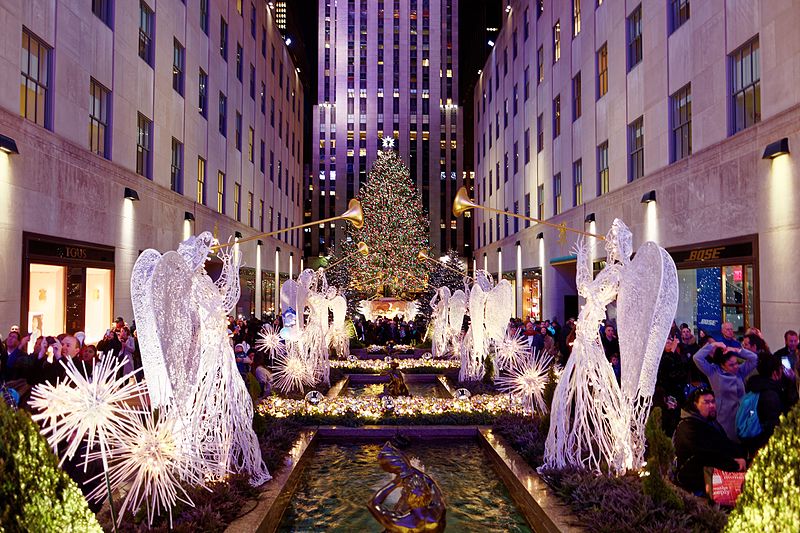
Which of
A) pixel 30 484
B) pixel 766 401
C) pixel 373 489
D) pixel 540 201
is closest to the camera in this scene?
pixel 30 484

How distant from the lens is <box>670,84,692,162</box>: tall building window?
54.0 ft

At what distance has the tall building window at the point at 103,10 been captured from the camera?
1638cm

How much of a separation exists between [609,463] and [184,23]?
23610 millimetres

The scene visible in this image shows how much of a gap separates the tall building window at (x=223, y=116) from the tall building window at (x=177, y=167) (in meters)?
6.64

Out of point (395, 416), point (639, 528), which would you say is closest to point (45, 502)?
point (639, 528)

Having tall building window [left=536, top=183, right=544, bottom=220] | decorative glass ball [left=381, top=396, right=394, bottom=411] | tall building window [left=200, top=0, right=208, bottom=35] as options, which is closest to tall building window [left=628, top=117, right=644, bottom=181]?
tall building window [left=536, top=183, right=544, bottom=220]

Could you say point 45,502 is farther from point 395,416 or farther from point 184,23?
point 184,23

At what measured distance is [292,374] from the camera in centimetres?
1355

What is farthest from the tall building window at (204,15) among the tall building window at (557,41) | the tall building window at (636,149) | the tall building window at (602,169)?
the tall building window at (636,149)

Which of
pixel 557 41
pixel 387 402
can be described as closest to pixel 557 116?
pixel 557 41

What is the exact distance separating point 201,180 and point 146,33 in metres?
7.69

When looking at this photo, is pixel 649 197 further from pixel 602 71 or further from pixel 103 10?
pixel 103 10

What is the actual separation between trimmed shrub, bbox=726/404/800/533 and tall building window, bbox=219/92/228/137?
97.8 ft

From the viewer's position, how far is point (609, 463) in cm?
718
